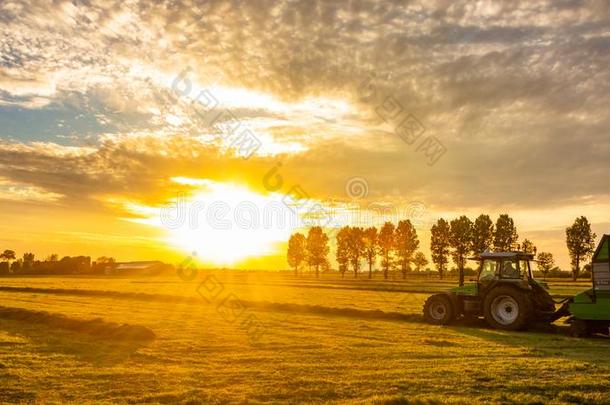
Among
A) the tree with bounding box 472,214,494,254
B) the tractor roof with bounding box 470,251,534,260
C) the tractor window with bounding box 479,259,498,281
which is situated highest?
the tree with bounding box 472,214,494,254

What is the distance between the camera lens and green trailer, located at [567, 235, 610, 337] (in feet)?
66.5

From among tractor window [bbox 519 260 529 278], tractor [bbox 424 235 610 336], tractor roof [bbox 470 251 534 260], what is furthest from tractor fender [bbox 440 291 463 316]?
tractor window [bbox 519 260 529 278]

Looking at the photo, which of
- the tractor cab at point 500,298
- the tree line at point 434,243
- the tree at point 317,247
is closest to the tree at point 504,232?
the tree line at point 434,243

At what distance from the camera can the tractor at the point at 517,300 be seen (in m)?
20.5

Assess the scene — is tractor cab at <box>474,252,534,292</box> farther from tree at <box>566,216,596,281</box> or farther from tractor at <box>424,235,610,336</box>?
tree at <box>566,216,596,281</box>

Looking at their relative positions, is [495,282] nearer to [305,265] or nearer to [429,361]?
[429,361]

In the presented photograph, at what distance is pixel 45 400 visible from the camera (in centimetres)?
1068

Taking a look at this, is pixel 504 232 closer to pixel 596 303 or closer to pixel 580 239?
pixel 580 239

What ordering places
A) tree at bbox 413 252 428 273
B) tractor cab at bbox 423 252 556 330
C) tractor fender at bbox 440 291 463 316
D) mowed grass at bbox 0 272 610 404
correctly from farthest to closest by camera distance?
tree at bbox 413 252 428 273 → tractor fender at bbox 440 291 463 316 → tractor cab at bbox 423 252 556 330 → mowed grass at bbox 0 272 610 404

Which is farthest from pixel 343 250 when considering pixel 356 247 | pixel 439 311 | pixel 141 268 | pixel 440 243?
pixel 439 311

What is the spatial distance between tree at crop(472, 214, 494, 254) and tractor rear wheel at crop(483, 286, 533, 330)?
Answer: 75.7m

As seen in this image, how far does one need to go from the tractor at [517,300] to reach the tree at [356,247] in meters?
94.1

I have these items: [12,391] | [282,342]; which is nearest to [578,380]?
[282,342]

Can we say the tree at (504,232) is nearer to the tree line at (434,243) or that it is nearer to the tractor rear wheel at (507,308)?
the tree line at (434,243)
